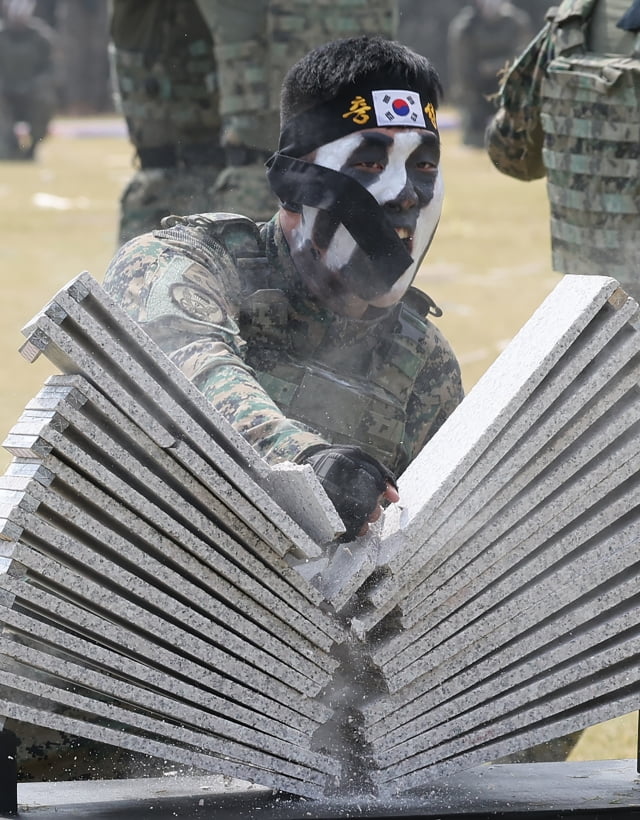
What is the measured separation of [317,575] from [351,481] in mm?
178

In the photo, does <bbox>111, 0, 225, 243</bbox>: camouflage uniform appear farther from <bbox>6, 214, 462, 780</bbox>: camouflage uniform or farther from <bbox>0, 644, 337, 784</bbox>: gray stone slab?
<bbox>0, 644, 337, 784</bbox>: gray stone slab

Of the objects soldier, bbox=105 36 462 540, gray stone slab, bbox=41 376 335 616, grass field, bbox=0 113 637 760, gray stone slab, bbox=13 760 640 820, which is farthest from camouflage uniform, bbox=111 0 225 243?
gray stone slab, bbox=41 376 335 616

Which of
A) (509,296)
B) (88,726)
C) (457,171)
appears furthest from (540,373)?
(457,171)

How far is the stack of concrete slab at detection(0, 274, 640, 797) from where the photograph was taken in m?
2.23

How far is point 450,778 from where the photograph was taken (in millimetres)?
2578

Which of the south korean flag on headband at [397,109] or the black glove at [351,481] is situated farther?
the south korean flag on headband at [397,109]

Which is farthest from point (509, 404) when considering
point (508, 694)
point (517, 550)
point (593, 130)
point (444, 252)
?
point (444, 252)

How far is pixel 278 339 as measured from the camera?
3158mm

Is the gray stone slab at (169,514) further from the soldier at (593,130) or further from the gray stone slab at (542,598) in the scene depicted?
the soldier at (593,130)

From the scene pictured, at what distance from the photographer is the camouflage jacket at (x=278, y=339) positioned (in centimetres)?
271

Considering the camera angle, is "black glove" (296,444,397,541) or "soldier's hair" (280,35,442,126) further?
"soldier's hair" (280,35,442,126)

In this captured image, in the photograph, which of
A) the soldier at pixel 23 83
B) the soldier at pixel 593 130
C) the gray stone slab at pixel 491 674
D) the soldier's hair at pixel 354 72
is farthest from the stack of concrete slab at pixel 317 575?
the soldier at pixel 23 83

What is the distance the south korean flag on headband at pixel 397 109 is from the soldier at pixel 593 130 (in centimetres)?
188

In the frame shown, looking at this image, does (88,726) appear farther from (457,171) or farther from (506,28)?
(506,28)
